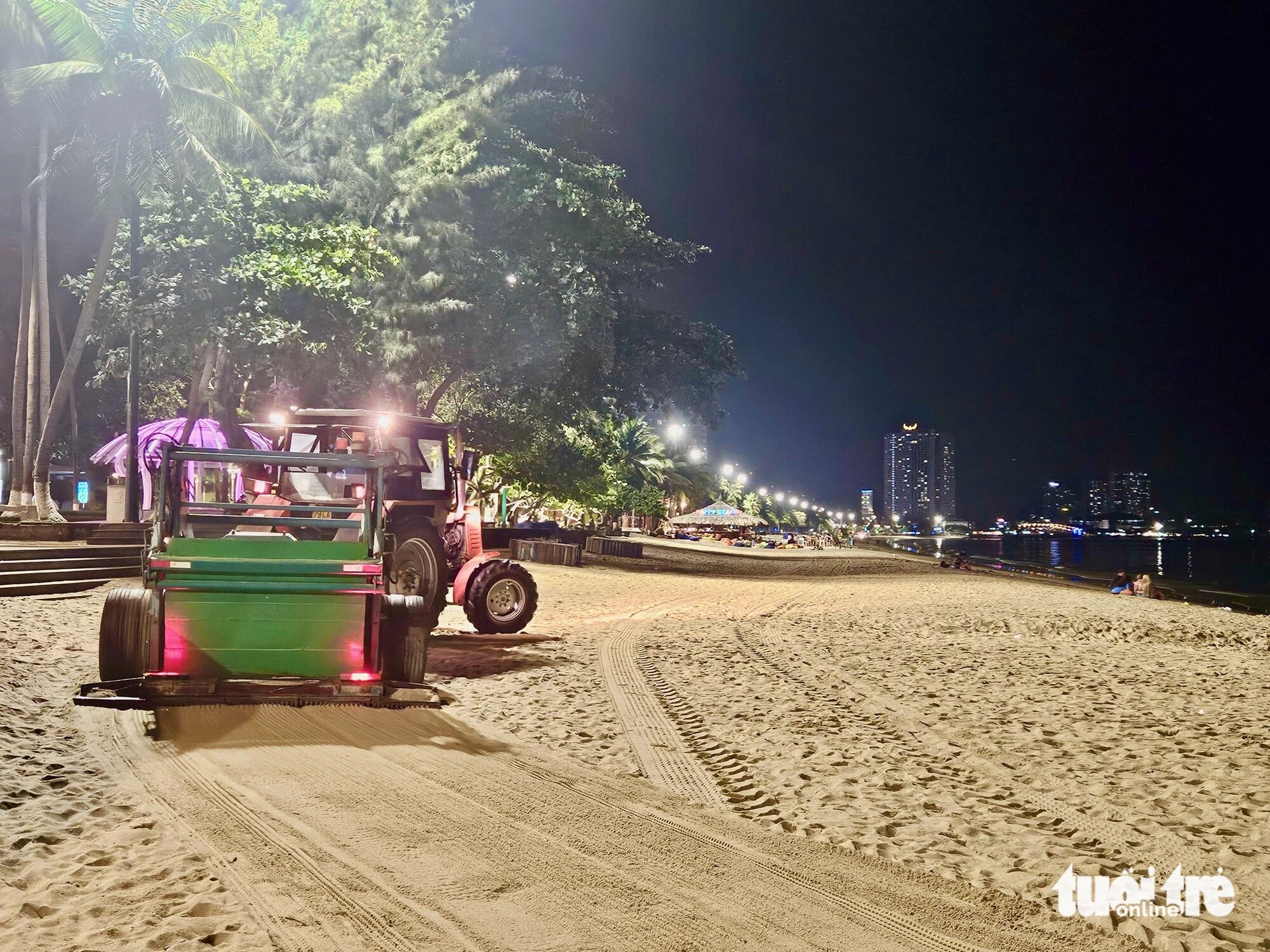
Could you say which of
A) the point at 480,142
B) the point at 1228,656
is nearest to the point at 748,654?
the point at 1228,656

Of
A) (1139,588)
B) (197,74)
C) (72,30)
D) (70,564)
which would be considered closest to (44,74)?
(72,30)

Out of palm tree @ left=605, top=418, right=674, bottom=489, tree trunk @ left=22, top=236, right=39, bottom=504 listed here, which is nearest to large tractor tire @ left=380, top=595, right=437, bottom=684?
tree trunk @ left=22, top=236, right=39, bottom=504

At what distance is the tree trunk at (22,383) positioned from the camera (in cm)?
2770

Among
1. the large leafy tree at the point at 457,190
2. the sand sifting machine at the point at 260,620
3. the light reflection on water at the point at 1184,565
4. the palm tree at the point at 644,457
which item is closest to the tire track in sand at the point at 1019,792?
the sand sifting machine at the point at 260,620

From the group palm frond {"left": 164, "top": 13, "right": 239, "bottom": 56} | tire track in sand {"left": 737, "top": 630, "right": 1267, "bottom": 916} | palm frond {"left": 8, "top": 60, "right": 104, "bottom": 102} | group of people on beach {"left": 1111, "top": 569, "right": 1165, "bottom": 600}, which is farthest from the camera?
group of people on beach {"left": 1111, "top": 569, "right": 1165, "bottom": 600}

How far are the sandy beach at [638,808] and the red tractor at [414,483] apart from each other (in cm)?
99

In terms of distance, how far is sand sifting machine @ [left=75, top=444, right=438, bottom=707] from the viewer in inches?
300

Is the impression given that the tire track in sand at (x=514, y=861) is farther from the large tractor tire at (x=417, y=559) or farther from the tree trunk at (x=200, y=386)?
the tree trunk at (x=200, y=386)

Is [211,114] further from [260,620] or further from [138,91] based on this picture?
[260,620]

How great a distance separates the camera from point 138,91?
24016 mm

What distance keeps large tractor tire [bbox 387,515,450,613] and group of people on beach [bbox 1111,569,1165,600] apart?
24.2 m

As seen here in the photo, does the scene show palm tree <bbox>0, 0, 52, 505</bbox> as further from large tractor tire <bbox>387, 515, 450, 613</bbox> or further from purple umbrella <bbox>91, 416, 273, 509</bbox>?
large tractor tire <bbox>387, 515, 450, 613</bbox>

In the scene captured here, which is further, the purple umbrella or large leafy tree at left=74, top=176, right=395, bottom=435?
the purple umbrella

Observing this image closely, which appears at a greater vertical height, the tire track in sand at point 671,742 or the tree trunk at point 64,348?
the tree trunk at point 64,348
